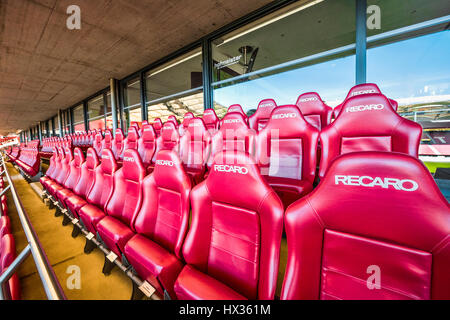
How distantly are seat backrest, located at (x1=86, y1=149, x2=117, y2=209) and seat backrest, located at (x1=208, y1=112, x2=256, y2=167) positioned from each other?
975mm

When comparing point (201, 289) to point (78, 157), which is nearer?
point (201, 289)

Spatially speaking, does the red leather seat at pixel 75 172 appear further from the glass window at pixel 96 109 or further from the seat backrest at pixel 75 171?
the glass window at pixel 96 109

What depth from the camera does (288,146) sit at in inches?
63.7

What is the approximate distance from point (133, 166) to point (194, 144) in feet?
3.24

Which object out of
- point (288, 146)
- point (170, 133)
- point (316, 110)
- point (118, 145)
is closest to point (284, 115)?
point (288, 146)

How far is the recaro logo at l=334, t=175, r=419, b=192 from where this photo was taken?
18.6 inches

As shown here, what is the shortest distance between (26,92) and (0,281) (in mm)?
10516

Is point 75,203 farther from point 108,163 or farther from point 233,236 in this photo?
point 233,236

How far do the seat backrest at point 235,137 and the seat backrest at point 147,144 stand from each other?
4.19ft

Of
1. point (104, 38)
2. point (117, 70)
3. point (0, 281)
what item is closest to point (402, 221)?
point (0, 281)

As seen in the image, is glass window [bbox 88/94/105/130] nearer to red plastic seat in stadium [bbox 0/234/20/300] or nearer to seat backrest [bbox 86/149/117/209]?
seat backrest [bbox 86/149/117/209]
